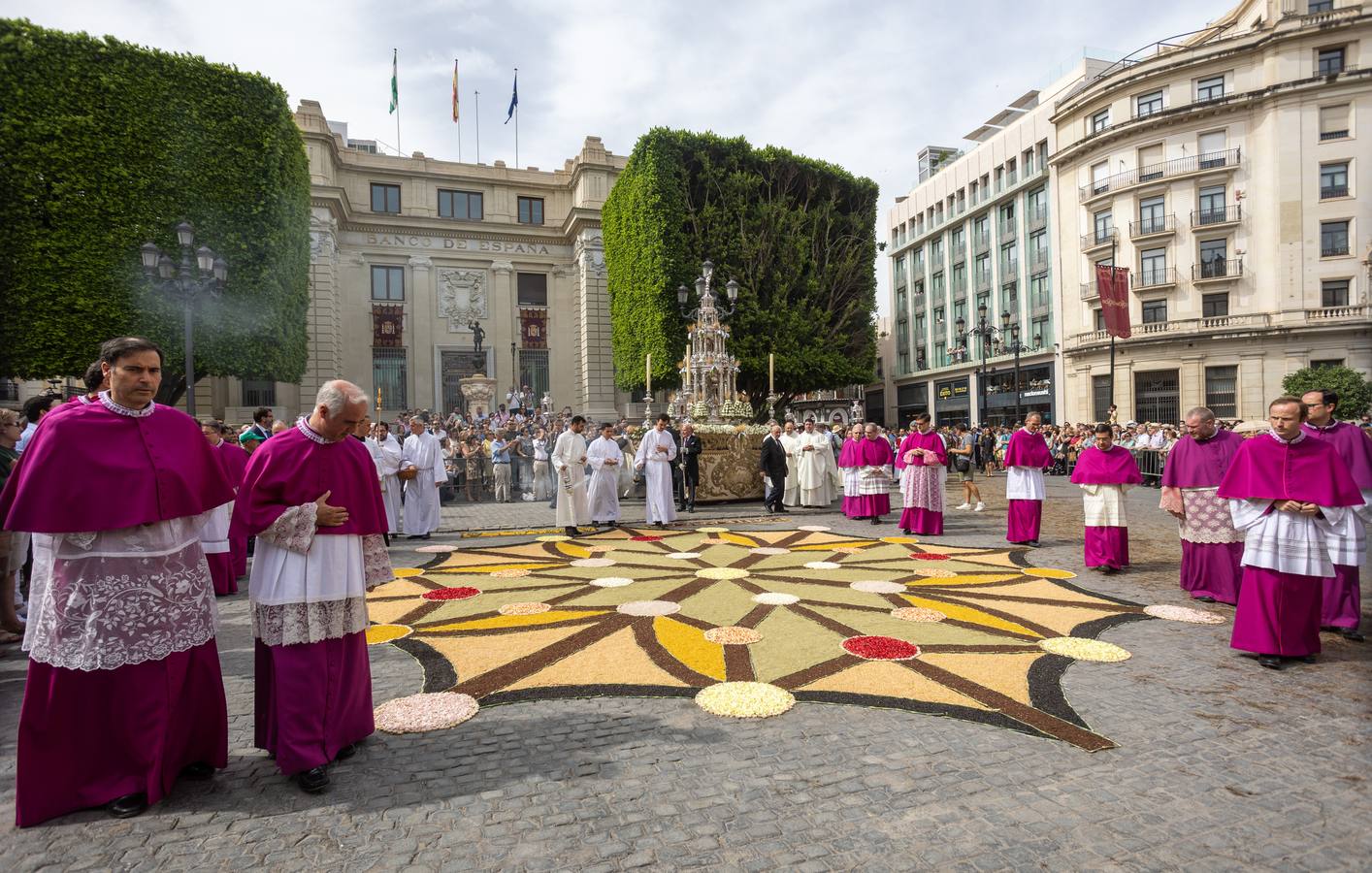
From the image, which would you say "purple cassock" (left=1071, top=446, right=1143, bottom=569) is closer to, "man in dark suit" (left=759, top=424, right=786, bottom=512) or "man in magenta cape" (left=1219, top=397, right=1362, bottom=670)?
"man in magenta cape" (left=1219, top=397, right=1362, bottom=670)

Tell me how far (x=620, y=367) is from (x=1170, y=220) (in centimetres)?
2830

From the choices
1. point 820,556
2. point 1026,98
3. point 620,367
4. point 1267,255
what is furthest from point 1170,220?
point 820,556

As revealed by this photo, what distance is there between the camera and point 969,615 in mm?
6023

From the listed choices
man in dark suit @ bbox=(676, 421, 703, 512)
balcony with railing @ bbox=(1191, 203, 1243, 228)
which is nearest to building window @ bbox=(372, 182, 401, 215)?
man in dark suit @ bbox=(676, 421, 703, 512)

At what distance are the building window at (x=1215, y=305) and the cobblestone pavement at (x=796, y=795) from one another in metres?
37.2

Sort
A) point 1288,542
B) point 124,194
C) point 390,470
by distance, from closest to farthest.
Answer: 1. point 1288,542
2. point 390,470
3. point 124,194

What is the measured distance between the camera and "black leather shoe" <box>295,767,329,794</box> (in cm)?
314

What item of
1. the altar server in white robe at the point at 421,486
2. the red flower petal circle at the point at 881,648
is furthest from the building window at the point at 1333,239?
the altar server in white robe at the point at 421,486

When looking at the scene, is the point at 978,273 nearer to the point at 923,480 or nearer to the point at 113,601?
the point at 923,480

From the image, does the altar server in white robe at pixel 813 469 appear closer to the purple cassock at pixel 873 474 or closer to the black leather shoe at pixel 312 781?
the purple cassock at pixel 873 474

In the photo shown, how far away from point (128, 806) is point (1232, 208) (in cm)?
4347

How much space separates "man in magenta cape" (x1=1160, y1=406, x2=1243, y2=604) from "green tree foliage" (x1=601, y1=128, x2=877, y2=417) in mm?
20469

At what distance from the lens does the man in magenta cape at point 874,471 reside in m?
12.1

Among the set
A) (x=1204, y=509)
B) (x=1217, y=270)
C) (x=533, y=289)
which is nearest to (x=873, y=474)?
(x=1204, y=509)
